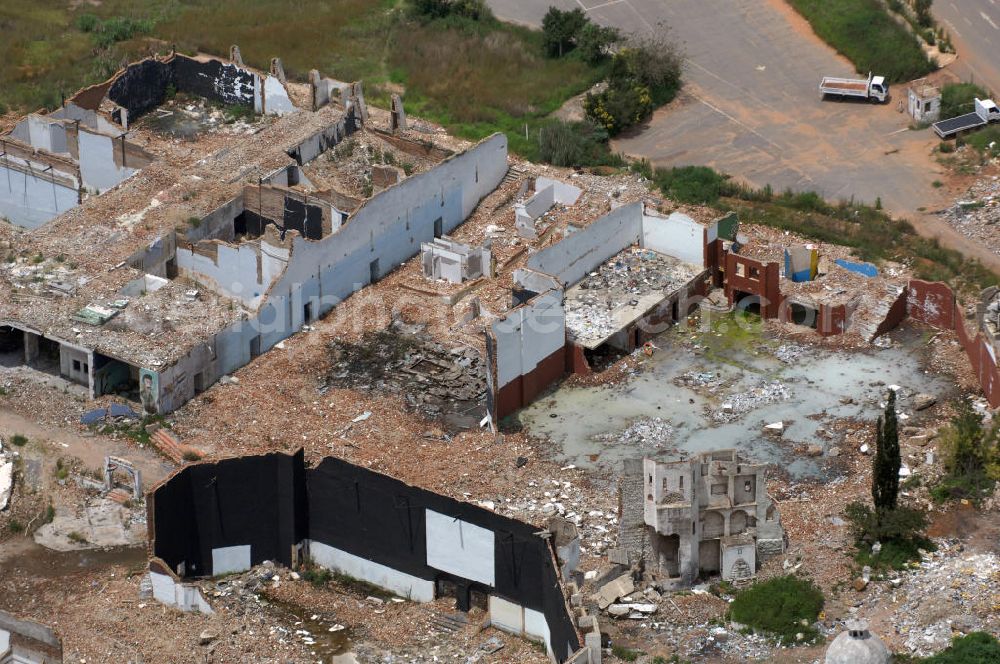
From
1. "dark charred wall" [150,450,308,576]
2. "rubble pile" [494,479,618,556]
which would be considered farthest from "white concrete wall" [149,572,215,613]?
"rubble pile" [494,479,618,556]

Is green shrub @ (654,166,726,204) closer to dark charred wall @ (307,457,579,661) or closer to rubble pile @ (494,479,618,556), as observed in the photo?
rubble pile @ (494,479,618,556)

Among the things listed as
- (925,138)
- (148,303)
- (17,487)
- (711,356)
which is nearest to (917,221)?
(925,138)

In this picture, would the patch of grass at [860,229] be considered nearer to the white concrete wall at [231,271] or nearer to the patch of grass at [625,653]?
the white concrete wall at [231,271]

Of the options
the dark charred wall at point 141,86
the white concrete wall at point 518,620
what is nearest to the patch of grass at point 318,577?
the white concrete wall at point 518,620

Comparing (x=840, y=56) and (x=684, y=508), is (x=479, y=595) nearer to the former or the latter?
(x=684, y=508)

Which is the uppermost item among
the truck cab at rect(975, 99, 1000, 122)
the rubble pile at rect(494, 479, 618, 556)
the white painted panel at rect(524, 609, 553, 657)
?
the truck cab at rect(975, 99, 1000, 122)
